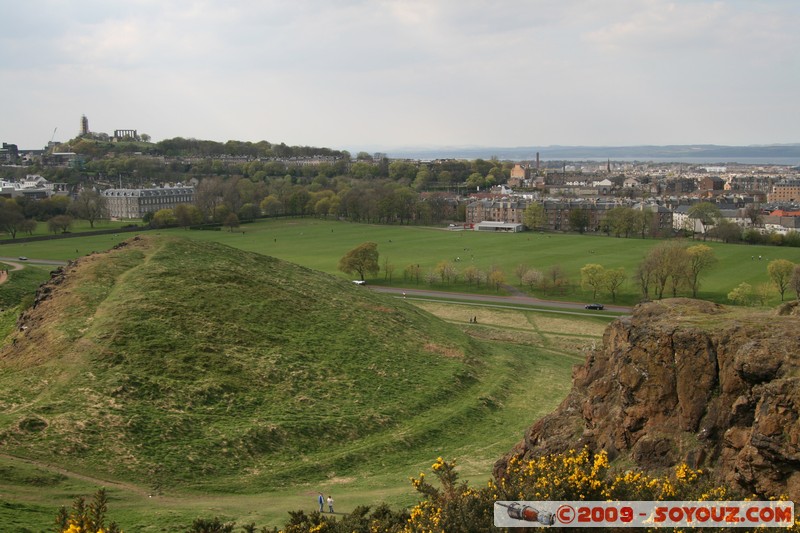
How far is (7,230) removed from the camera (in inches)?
5034

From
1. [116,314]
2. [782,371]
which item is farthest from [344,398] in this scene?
[782,371]

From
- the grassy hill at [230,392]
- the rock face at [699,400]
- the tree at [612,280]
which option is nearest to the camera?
the rock face at [699,400]

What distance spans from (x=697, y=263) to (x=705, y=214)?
224 feet

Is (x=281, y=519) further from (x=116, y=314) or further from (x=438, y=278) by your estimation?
(x=438, y=278)

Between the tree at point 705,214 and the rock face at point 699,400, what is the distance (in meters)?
127

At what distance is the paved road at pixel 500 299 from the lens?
76.9 metres

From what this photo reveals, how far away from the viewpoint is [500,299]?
266ft

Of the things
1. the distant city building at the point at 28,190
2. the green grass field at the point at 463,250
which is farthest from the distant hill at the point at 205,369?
the distant city building at the point at 28,190

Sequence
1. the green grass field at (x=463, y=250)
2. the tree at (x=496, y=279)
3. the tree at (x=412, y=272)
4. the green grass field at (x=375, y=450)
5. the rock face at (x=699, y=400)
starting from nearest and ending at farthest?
the rock face at (x=699, y=400), the green grass field at (x=375, y=450), the tree at (x=496, y=279), the green grass field at (x=463, y=250), the tree at (x=412, y=272)

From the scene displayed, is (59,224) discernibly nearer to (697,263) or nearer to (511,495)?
(697,263)

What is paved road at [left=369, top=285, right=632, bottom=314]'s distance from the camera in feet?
252

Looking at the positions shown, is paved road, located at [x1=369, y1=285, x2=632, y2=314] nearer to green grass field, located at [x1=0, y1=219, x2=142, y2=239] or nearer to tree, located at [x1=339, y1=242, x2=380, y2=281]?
tree, located at [x1=339, y1=242, x2=380, y2=281]

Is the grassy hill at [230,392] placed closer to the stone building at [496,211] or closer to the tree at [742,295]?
the tree at [742,295]

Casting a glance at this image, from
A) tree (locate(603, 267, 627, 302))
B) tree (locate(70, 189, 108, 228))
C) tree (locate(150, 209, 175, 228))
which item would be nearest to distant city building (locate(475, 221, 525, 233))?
tree (locate(150, 209, 175, 228))
